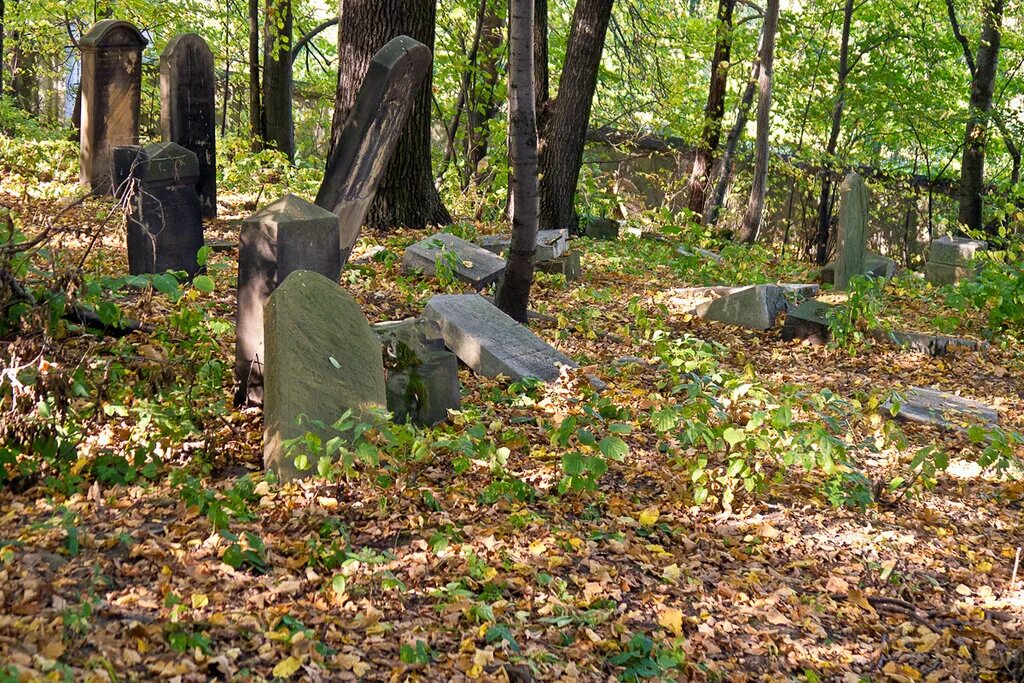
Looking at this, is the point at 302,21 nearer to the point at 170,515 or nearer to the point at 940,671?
the point at 170,515

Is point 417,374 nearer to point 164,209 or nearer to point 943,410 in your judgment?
Answer: point 164,209

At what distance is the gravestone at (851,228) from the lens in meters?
10.5

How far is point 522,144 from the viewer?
689 centimetres

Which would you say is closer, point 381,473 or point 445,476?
point 381,473

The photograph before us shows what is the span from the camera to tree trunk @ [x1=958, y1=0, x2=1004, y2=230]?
13242 millimetres

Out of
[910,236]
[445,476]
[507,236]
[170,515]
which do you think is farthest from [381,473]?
[910,236]

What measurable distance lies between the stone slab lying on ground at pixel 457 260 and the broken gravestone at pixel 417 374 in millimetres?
2722


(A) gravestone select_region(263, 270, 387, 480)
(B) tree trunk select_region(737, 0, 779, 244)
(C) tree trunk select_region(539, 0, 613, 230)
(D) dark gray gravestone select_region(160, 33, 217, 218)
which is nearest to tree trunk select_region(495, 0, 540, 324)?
(A) gravestone select_region(263, 270, 387, 480)

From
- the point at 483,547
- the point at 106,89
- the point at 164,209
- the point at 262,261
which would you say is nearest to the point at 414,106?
the point at 164,209

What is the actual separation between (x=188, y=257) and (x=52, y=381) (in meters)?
3.44

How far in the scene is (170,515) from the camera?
394 cm

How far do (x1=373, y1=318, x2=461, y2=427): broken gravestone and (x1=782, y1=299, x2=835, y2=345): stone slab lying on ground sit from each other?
4.58m

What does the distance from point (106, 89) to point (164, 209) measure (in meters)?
4.68

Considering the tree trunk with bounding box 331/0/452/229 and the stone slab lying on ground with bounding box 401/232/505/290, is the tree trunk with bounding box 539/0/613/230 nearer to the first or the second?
the tree trunk with bounding box 331/0/452/229
